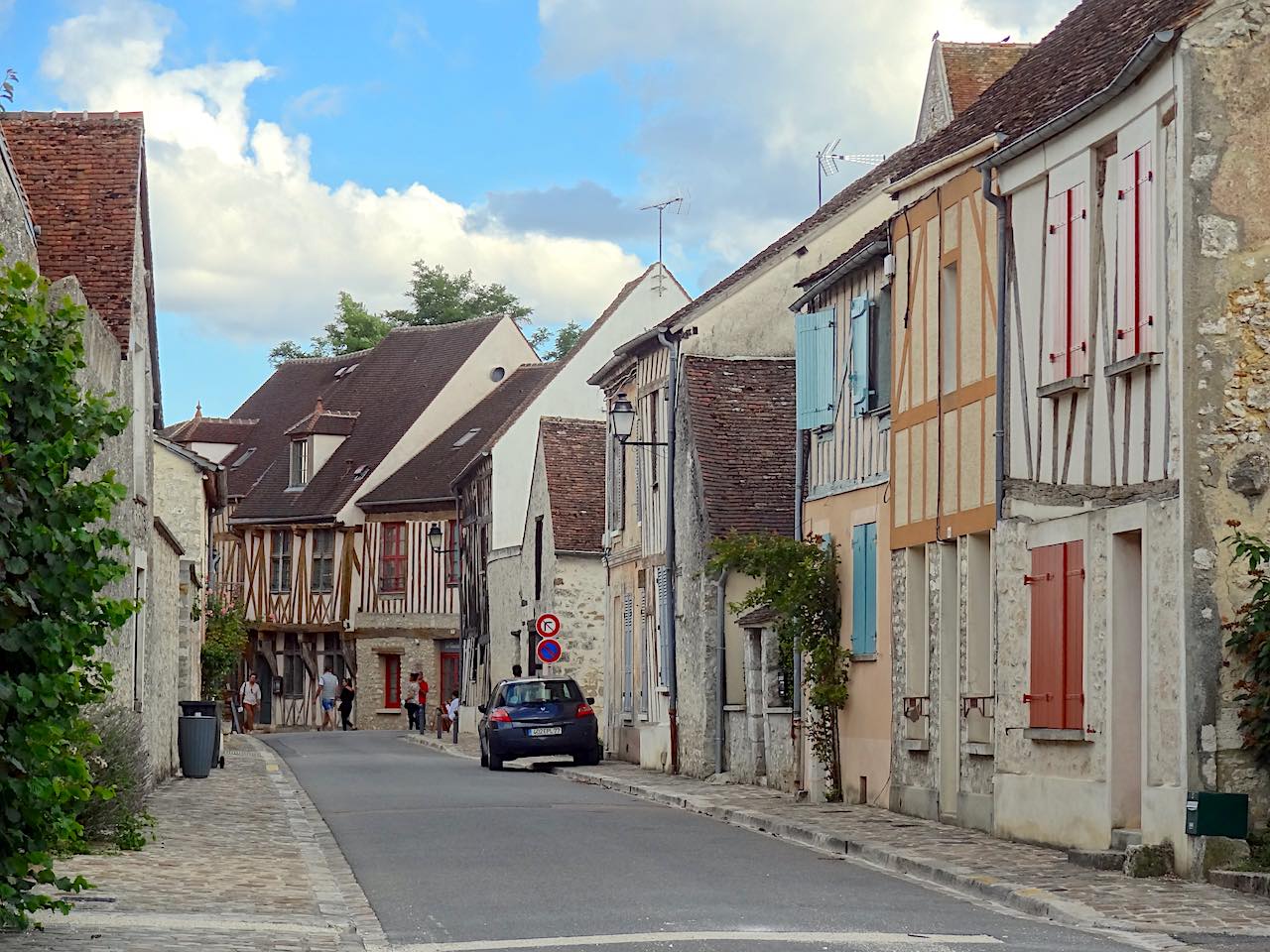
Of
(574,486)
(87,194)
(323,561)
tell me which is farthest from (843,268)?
(323,561)

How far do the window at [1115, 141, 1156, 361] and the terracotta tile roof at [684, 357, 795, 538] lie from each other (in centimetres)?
1242

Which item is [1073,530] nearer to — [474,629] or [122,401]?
[122,401]

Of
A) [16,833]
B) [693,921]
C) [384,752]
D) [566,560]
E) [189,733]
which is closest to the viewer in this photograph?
[16,833]

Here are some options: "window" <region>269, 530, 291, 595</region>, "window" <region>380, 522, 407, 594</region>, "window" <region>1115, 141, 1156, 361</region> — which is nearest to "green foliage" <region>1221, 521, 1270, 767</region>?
"window" <region>1115, 141, 1156, 361</region>

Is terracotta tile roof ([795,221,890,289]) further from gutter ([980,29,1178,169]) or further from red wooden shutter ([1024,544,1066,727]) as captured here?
red wooden shutter ([1024,544,1066,727])

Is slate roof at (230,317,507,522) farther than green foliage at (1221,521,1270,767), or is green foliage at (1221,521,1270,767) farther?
slate roof at (230,317,507,522)

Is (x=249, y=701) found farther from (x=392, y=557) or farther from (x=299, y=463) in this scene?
(x=299, y=463)

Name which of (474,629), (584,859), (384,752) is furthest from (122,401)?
(474,629)

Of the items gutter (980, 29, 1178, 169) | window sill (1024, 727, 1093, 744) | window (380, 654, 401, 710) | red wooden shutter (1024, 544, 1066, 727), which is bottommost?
window (380, 654, 401, 710)

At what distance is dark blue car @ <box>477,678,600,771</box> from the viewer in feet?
99.3

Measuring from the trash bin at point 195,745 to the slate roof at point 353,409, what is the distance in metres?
31.4

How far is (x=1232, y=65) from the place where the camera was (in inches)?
523

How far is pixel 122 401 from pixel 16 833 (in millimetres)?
10834

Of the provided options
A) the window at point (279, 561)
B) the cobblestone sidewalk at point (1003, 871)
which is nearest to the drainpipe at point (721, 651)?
the cobblestone sidewalk at point (1003, 871)
